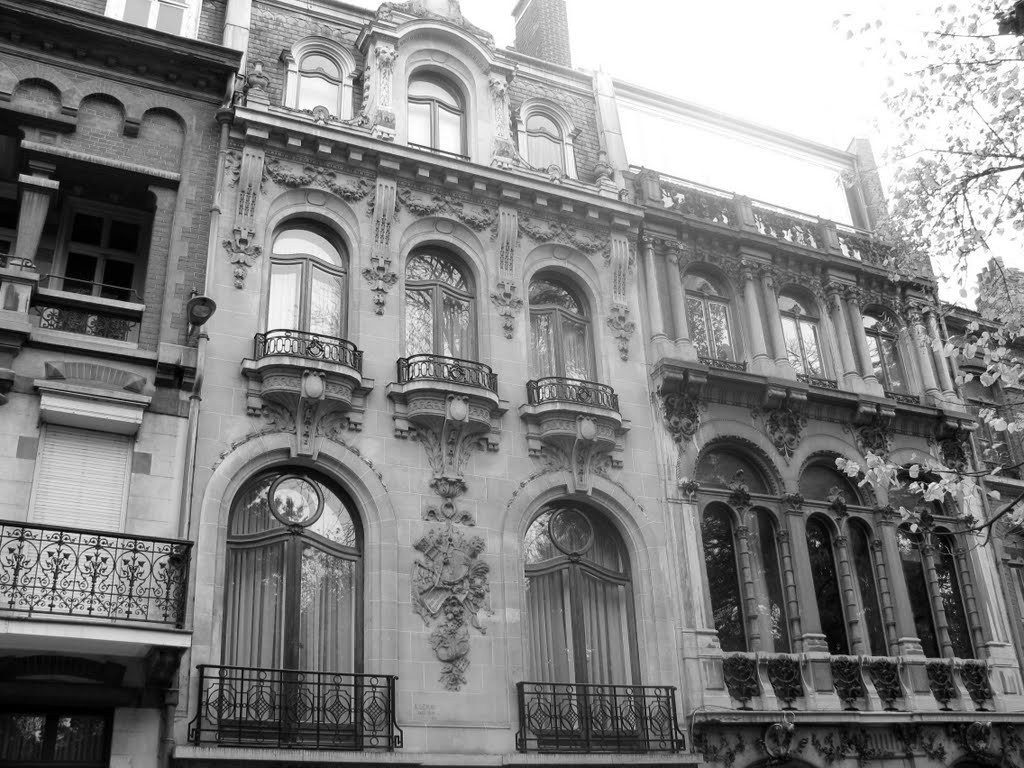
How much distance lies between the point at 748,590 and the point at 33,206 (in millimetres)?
14118

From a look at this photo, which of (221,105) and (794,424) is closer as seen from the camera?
(221,105)

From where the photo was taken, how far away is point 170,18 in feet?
62.8

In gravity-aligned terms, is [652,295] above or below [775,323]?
above

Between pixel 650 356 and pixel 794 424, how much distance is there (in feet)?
11.3

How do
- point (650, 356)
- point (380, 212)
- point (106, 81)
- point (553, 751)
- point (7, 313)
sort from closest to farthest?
point (7, 313)
point (553, 751)
point (106, 81)
point (380, 212)
point (650, 356)

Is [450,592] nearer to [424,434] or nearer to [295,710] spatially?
[424,434]

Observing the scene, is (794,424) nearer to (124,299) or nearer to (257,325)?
(257,325)

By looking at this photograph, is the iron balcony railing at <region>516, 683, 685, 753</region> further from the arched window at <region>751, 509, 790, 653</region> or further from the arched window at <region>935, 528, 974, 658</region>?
the arched window at <region>935, 528, 974, 658</region>

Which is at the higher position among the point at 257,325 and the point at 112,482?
the point at 257,325

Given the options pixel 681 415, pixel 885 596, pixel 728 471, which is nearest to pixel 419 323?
pixel 681 415

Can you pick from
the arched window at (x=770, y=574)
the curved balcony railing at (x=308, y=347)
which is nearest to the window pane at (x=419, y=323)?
the curved balcony railing at (x=308, y=347)

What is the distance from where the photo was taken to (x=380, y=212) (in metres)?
18.9

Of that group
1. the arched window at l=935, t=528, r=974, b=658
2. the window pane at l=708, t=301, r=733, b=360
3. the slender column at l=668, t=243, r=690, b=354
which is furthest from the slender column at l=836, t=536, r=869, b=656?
the slender column at l=668, t=243, r=690, b=354

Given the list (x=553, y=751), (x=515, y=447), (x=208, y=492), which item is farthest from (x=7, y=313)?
(x=553, y=751)
